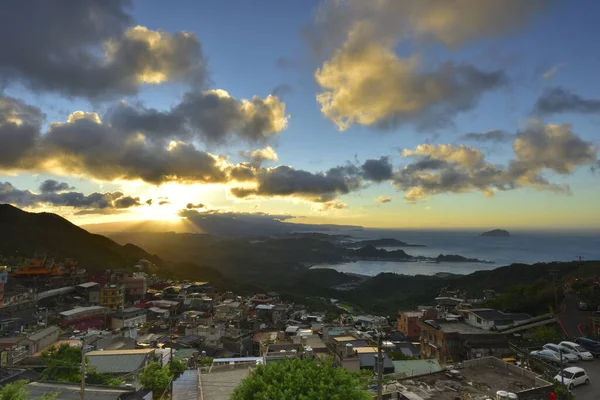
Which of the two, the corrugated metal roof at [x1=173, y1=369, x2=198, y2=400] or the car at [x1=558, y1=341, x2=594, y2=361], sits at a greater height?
the car at [x1=558, y1=341, x2=594, y2=361]

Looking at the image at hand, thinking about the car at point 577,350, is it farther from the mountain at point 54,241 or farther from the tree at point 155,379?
the mountain at point 54,241

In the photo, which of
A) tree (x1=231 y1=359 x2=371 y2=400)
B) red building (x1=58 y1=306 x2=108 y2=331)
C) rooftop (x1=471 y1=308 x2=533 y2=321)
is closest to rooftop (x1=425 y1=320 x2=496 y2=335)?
rooftop (x1=471 y1=308 x2=533 y2=321)

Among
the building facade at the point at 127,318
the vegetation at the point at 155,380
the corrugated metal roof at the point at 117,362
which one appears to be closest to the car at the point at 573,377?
the vegetation at the point at 155,380

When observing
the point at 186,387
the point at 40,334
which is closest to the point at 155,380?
the point at 186,387

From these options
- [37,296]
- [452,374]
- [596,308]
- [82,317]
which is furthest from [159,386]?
[37,296]

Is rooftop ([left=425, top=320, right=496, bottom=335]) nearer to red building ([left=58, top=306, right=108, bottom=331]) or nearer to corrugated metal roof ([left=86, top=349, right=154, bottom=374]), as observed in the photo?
corrugated metal roof ([left=86, top=349, right=154, bottom=374])

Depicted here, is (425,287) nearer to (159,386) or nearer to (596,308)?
(596,308)
